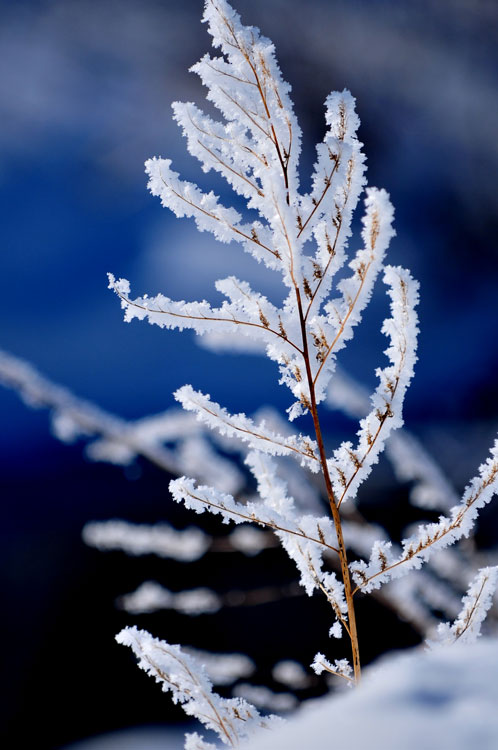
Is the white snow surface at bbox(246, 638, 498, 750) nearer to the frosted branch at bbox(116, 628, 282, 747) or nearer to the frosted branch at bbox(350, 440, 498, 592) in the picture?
the frosted branch at bbox(350, 440, 498, 592)

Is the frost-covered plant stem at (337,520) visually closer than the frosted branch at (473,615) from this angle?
Yes

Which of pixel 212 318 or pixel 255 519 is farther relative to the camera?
pixel 212 318

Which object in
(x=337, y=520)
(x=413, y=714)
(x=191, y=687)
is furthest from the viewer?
(x=191, y=687)

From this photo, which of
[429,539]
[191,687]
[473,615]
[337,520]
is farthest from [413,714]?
[191,687]

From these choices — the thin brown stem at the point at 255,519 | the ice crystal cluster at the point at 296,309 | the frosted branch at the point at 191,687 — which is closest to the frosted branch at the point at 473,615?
the ice crystal cluster at the point at 296,309

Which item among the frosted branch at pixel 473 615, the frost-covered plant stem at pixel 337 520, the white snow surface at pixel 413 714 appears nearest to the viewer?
the white snow surface at pixel 413 714

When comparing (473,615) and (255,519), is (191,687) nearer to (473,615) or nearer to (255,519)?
(255,519)

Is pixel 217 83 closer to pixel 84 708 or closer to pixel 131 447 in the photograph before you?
pixel 131 447

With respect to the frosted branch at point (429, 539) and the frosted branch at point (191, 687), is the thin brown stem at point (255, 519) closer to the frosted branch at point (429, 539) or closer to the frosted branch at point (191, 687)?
the frosted branch at point (429, 539)

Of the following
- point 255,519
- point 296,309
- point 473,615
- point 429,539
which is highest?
point 296,309
